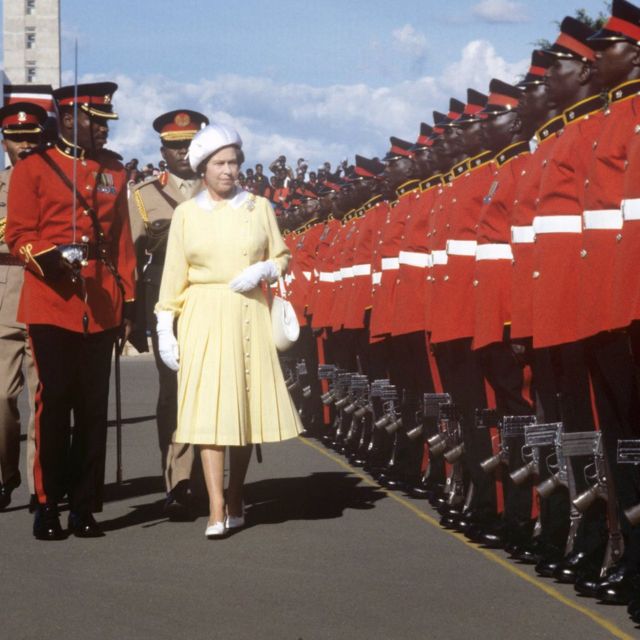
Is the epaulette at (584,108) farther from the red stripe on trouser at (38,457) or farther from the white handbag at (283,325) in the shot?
the red stripe on trouser at (38,457)

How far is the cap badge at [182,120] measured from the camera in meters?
11.2

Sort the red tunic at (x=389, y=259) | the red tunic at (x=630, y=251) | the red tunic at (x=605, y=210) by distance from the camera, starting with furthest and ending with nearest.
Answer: the red tunic at (x=389, y=259), the red tunic at (x=605, y=210), the red tunic at (x=630, y=251)

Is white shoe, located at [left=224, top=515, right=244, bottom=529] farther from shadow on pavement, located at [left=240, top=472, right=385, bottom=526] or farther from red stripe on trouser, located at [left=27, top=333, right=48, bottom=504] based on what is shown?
red stripe on trouser, located at [left=27, top=333, right=48, bottom=504]

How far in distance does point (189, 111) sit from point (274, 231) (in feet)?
5.77

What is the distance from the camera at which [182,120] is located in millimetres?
11195

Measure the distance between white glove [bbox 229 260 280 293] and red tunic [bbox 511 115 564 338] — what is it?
1.88m

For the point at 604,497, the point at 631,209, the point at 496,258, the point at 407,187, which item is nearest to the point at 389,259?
the point at 407,187

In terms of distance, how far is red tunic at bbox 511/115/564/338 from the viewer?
778 centimetres

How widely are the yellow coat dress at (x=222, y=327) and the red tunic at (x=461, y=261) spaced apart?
0.92m

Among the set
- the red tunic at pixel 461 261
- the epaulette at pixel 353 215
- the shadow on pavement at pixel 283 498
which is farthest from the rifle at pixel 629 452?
the epaulette at pixel 353 215

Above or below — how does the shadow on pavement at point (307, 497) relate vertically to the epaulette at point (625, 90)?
below

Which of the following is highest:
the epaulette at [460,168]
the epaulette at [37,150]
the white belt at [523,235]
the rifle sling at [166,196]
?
the epaulette at [37,150]

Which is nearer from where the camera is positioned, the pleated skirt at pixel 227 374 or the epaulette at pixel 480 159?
the pleated skirt at pixel 227 374

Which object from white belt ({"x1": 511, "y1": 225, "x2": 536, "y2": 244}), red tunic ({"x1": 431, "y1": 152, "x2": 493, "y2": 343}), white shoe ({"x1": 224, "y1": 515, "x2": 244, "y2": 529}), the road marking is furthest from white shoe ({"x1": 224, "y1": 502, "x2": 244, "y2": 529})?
white belt ({"x1": 511, "y1": 225, "x2": 536, "y2": 244})
